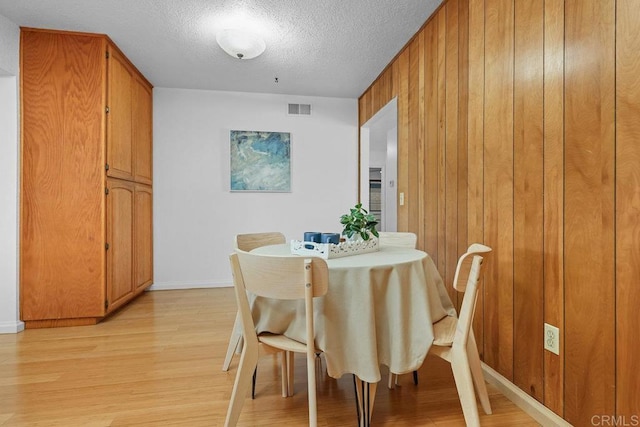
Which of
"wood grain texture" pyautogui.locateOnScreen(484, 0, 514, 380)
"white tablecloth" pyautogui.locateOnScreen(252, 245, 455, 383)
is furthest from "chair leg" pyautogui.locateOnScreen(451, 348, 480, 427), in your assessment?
"wood grain texture" pyautogui.locateOnScreen(484, 0, 514, 380)

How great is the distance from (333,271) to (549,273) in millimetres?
939

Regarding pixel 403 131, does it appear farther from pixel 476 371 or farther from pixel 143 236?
pixel 143 236

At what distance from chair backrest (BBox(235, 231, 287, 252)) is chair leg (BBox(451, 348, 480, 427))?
1276 millimetres

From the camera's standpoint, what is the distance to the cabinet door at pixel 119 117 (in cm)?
263

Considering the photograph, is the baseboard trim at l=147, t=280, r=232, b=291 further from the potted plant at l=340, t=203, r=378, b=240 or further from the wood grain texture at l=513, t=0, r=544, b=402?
the wood grain texture at l=513, t=0, r=544, b=402

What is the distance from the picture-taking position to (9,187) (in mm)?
2355

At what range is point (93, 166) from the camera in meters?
2.52

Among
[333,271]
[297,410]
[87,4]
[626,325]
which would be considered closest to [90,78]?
[87,4]

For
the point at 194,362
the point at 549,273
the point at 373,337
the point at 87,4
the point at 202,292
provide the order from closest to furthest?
1. the point at 373,337
2. the point at 549,273
3. the point at 194,362
4. the point at 87,4
5. the point at 202,292

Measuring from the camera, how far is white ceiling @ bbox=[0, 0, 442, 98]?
7.01 feet

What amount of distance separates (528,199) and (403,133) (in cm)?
151

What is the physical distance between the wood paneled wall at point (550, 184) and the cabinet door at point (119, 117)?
8.80 ft

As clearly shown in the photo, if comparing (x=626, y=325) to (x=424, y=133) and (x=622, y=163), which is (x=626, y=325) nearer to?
(x=622, y=163)

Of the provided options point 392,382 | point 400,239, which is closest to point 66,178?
point 400,239
